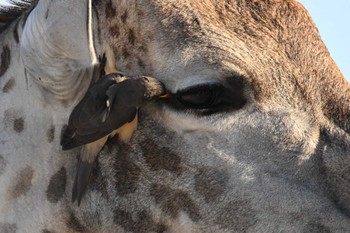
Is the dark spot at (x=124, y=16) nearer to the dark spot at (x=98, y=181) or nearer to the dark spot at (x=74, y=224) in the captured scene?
the dark spot at (x=98, y=181)

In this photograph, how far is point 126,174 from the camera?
4156mm

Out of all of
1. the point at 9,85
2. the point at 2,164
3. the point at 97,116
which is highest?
the point at 97,116

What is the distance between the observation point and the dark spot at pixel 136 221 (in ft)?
13.5

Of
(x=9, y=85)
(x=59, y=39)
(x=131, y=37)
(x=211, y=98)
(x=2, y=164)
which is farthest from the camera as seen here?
(x=9, y=85)

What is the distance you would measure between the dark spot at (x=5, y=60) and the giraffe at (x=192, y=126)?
0.78ft

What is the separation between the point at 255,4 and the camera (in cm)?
429

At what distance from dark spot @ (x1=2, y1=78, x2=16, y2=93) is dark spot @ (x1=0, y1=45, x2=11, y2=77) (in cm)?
8

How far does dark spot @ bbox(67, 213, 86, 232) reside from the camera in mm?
4236

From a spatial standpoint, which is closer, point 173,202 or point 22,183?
point 173,202

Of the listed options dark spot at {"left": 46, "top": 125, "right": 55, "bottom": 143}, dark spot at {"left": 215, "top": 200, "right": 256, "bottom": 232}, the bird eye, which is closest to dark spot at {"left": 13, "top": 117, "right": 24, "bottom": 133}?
dark spot at {"left": 46, "top": 125, "right": 55, "bottom": 143}

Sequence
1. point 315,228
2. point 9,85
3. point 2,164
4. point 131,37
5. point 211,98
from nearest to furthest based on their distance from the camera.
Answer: point 315,228, point 211,98, point 131,37, point 2,164, point 9,85

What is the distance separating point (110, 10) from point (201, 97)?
28.8 inches

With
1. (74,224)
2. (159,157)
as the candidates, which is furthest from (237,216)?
(74,224)

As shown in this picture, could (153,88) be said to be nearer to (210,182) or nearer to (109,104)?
(109,104)
